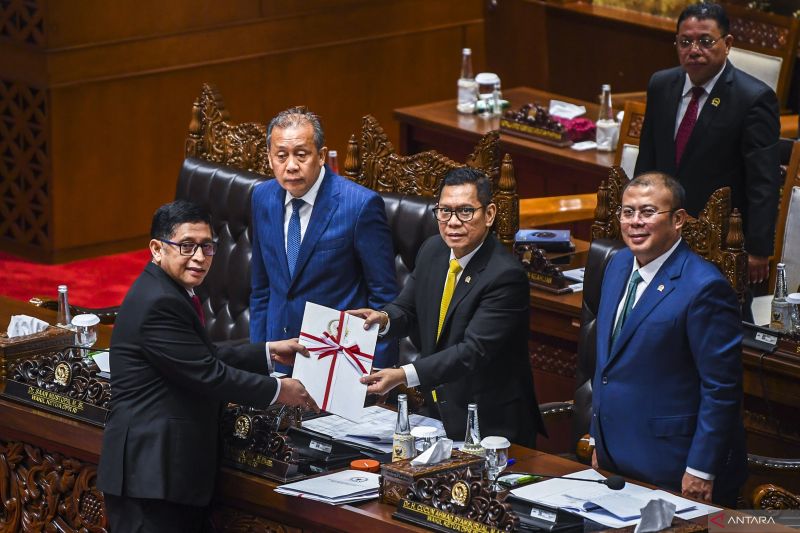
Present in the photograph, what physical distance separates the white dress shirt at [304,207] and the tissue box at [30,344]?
81cm

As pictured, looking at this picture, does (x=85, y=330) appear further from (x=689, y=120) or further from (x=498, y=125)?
(x=498, y=125)

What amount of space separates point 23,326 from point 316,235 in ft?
3.38

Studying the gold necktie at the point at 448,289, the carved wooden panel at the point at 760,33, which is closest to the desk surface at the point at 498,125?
the carved wooden panel at the point at 760,33

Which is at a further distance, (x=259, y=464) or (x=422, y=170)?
(x=422, y=170)

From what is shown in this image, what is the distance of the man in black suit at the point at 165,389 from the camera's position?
4.27m

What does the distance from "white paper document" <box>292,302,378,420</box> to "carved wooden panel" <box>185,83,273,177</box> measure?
1710 mm

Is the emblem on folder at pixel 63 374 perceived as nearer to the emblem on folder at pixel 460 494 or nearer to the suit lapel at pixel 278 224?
the suit lapel at pixel 278 224

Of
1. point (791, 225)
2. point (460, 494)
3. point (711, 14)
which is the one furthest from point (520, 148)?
point (460, 494)

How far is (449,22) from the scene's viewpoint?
33.2 ft

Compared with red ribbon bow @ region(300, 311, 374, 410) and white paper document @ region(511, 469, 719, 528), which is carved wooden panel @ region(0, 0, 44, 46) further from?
white paper document @ region(511, 469, 719, 528)

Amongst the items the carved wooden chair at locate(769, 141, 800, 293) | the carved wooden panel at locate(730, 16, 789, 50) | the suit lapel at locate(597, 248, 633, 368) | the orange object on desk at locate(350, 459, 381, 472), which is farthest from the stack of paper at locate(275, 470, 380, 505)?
the carved wooden panel at locate(730, 16, 789, 50)

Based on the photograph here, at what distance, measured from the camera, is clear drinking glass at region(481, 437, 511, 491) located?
13.9 ft

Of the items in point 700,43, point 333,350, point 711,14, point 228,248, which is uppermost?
point 711,14

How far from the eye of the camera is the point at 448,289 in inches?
186
